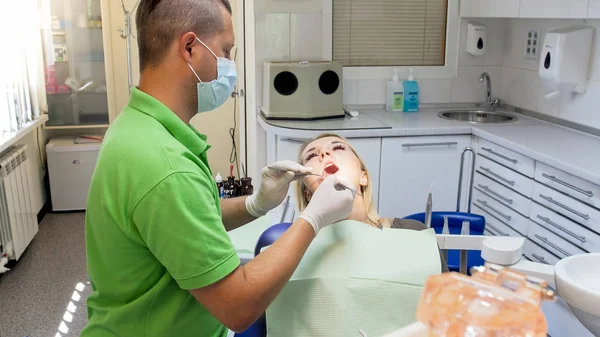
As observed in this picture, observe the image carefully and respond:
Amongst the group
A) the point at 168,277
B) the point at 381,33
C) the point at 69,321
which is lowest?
the point at 69,321

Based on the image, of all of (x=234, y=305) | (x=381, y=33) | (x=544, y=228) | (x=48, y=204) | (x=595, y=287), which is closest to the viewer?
(x=595, y=287)

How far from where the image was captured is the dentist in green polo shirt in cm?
99

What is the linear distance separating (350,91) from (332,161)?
196 cm

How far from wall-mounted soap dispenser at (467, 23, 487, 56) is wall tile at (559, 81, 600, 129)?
656mm

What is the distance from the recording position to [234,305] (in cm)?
103

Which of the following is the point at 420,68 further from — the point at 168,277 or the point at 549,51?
the point at 168,277

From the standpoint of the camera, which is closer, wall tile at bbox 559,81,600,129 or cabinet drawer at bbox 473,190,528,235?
cabinet drawer at bbox 473,190,528,235

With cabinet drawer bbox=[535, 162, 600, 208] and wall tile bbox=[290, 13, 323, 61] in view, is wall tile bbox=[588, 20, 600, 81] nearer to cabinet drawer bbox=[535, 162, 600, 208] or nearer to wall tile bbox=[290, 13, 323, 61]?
cabinet drawer bbox=[535, 162, 600, 208]

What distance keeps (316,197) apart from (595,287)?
59cm

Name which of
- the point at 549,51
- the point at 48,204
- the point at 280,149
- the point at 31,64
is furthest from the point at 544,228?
the point at 48,204

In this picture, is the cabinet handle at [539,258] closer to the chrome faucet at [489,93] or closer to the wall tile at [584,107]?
the wall tile at [584,107]

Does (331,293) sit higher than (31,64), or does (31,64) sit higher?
(31,64)

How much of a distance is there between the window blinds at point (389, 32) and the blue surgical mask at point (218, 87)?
225 cm

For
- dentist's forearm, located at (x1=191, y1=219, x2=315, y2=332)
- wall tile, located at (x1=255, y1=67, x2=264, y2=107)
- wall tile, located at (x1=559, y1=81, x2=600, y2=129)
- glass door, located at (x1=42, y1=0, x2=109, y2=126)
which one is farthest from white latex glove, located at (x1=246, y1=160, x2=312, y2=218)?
glass door, located at (x1=42, y1=0, x2=109, y2=126)
